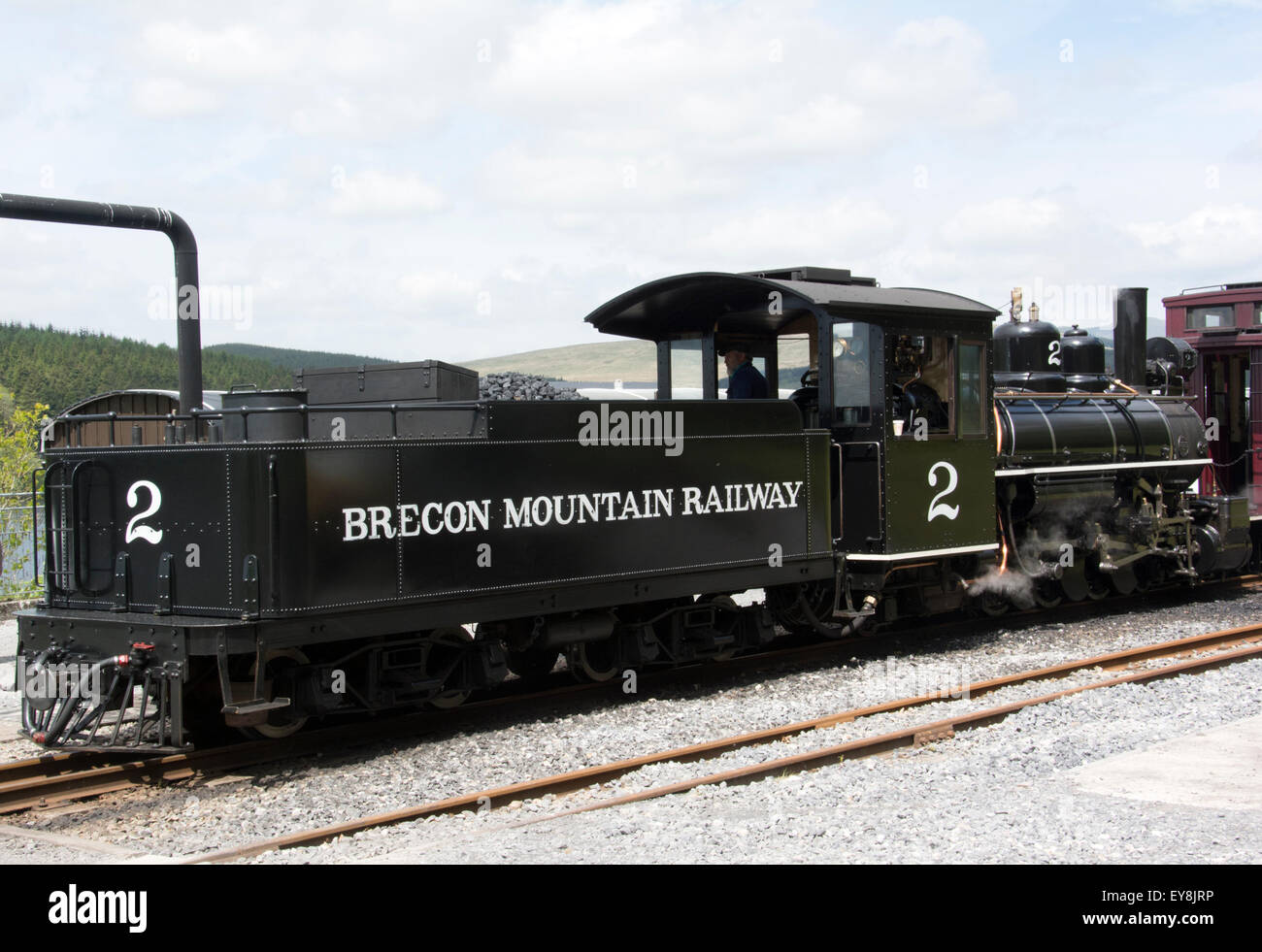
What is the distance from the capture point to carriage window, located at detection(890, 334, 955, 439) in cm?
1006

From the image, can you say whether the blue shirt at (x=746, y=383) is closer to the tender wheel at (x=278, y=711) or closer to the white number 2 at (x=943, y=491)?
the white number 2 at (x=943, y=491)

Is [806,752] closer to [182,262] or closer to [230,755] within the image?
[230,755]

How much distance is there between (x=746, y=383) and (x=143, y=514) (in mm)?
5315

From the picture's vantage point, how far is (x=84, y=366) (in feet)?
251

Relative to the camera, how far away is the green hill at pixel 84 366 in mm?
71938

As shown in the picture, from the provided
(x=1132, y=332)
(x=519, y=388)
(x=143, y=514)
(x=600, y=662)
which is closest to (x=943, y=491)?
(x=600, y=662)

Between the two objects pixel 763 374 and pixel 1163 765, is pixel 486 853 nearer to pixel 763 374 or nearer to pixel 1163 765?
pixel 1163 765

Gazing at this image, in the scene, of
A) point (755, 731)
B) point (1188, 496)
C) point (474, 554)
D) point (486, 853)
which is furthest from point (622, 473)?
point (1188, 496)

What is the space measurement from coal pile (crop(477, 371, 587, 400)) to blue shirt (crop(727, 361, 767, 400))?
145 cm

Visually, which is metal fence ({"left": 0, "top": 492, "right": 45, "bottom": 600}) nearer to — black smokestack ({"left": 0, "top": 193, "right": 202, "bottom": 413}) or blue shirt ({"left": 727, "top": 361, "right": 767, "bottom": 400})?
black smokestack ({"left": 0, "top": 193, "right": 202, "bottom": 413})

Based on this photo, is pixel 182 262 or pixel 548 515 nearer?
pixel 548 515

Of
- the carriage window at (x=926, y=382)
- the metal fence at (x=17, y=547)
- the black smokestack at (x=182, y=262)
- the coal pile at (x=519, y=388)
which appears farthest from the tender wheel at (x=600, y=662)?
the metal fence at (x=17, y=547)

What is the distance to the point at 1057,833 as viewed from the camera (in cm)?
531

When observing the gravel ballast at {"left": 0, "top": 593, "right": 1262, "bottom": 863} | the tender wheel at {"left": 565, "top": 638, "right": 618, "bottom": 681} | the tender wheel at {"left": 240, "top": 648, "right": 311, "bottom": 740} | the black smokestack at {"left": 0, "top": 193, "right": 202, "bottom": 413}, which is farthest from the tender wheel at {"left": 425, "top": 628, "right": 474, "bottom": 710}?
the black smokestack at {"left": 0, "top": 193, "right": 202, "bottom": 413}
